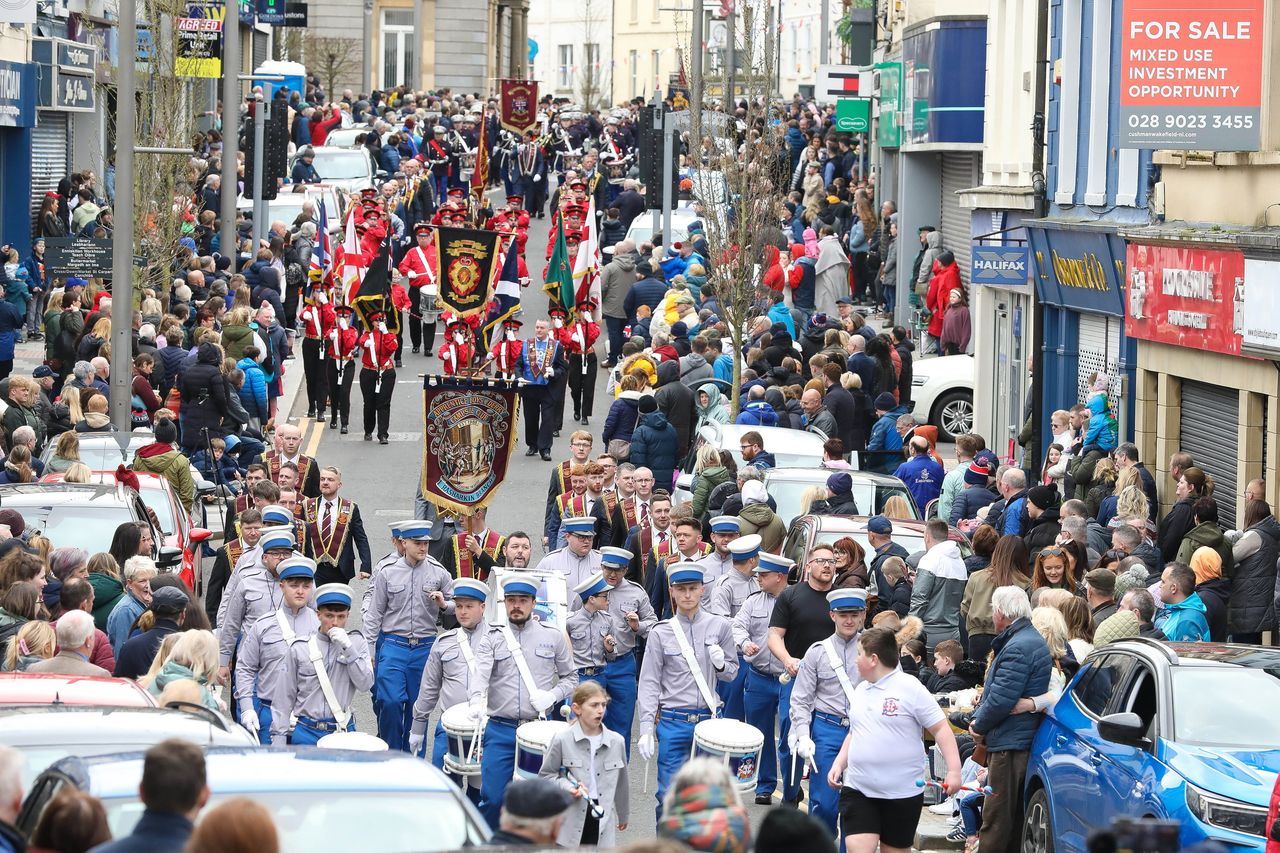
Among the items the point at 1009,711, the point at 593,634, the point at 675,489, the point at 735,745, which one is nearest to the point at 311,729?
the point at 593,634

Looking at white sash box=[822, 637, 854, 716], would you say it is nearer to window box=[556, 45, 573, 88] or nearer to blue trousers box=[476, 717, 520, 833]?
blue trousers box=[476, 717, 520, 833]

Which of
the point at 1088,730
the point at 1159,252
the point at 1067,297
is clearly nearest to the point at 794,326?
the point at 1067,297

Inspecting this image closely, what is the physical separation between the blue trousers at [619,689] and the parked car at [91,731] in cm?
517

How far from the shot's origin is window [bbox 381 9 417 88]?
87.6 meters

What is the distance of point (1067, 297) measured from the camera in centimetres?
2636

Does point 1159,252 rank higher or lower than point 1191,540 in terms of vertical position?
higher

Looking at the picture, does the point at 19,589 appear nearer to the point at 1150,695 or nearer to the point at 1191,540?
the point at 1150,695

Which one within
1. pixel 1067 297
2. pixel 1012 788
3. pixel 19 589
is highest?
pixel 1067 297

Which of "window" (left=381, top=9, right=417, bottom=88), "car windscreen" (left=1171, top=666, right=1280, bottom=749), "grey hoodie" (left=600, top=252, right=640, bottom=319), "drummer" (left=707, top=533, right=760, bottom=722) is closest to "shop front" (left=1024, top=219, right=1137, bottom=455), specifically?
"grey hoodie" (left=600, top=252, right=640, bottom=319)

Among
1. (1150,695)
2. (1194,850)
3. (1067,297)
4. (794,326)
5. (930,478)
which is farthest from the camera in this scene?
(794,326)

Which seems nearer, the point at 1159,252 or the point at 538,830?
the point at 538,830

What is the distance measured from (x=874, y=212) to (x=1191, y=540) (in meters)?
29.3

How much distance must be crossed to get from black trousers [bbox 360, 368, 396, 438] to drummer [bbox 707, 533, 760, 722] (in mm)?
13273

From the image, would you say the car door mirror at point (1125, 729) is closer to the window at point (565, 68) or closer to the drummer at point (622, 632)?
the drummer at point (622, 632)
